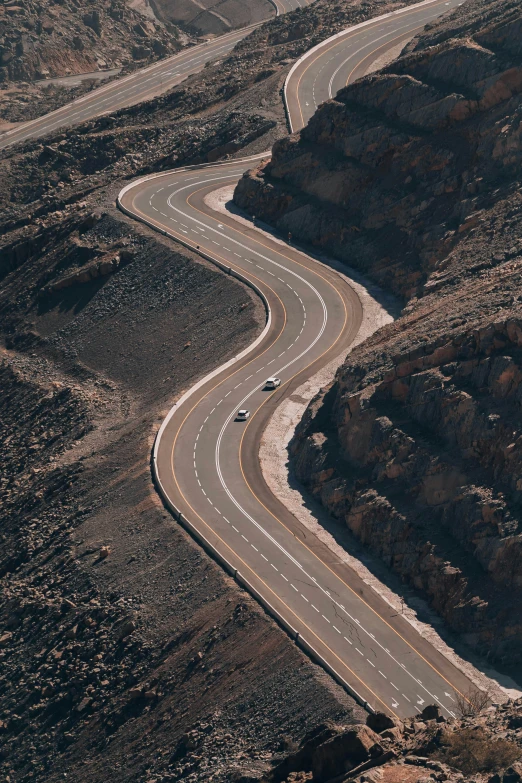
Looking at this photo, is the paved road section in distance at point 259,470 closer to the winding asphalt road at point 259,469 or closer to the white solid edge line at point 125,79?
the winding asphalt road at point 259,469

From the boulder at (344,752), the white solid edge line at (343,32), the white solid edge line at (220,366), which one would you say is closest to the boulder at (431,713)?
the boulder at (344,752)

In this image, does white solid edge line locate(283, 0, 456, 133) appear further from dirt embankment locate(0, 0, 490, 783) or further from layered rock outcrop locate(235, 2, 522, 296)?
layered rock outcrop locate(235, 2, 522, 296)

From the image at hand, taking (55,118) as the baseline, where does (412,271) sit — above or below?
below

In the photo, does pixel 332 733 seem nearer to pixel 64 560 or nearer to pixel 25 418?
pixel 64 560

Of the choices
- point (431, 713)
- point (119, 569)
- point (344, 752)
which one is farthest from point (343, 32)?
point (344, 752)

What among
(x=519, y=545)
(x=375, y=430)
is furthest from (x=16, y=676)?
(x=519, y=545)
